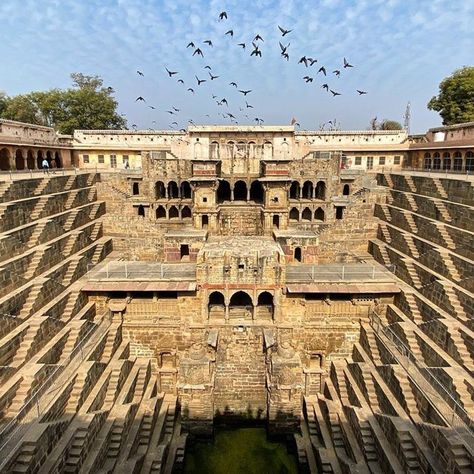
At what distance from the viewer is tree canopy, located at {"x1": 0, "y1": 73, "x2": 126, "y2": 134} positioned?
47.3m

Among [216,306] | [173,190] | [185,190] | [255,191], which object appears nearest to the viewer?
[216,306]

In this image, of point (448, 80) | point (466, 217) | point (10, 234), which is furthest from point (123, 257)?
point (448, 80)

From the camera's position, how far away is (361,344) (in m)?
18.4

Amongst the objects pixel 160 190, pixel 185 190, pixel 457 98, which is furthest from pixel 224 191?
pixel 457 98

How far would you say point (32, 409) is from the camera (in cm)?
1156

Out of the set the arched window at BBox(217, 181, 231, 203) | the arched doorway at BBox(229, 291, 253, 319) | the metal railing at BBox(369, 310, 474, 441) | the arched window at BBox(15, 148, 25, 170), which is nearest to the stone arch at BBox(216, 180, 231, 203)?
the arched window at BBox(217, 181, 231, 203)

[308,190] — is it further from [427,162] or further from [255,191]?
[427,162]

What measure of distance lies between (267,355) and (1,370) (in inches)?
439

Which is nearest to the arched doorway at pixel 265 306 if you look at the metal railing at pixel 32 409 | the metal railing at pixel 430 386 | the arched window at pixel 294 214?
the metal railing at pixel 430 386

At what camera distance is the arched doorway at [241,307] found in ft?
62.3

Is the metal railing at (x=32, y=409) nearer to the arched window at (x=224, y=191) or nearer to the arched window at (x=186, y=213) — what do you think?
the arched window at (x=186, y=213)

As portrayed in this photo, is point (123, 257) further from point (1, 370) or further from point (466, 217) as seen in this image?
point (466, 217)

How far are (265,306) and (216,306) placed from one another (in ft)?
9.01

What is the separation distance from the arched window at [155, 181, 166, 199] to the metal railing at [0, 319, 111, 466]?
14523mm
